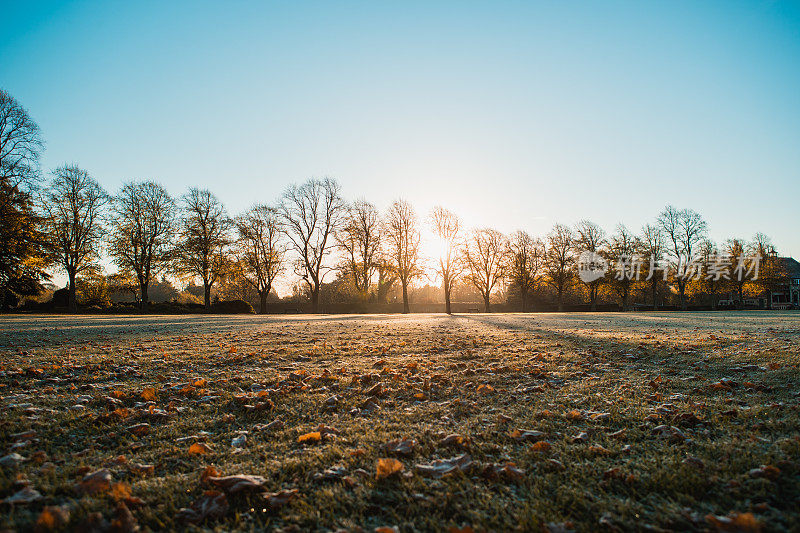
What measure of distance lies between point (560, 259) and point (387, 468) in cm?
5339

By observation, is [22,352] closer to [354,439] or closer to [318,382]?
[318,382]

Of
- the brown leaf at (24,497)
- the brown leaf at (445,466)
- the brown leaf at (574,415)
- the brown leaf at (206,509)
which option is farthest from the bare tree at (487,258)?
the brown leaf at (24,497)

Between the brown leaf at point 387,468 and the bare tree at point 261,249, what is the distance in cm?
4086

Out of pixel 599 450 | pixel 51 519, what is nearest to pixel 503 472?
pixel 599 450

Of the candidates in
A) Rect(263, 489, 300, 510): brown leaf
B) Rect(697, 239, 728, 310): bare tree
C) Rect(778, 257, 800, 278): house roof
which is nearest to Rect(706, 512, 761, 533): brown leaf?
Rect(263, 489, 300, 510): brown leaf

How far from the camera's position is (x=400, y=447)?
262 centimetres

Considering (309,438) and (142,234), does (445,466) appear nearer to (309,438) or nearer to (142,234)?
(309,438)

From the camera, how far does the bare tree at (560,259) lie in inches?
1961

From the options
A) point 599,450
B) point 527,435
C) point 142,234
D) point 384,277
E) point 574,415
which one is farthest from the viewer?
point 384,277

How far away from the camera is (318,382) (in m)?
4.64

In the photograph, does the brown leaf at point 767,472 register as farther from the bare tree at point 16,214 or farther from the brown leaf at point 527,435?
the bare tree at point 16,214

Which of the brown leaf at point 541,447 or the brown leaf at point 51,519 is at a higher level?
the brown leaf at point 51,519

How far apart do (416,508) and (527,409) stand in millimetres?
2093

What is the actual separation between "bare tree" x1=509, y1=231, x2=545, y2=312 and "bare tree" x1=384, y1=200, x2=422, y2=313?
1842cm
